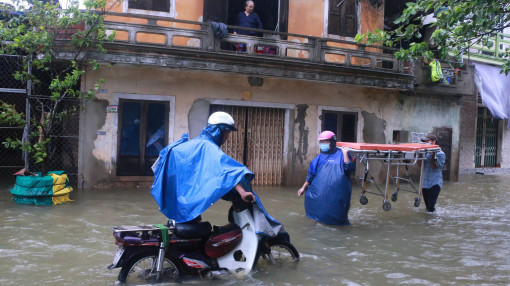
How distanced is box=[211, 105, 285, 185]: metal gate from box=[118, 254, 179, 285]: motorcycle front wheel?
296 inches

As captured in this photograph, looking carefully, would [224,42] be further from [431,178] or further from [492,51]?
[492,51]

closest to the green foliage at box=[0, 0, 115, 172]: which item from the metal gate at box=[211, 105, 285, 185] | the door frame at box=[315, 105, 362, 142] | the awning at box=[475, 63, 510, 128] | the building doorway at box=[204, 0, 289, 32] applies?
the metal gate at box=[211, 105, 285, 185]

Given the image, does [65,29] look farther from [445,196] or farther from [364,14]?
[445,196]

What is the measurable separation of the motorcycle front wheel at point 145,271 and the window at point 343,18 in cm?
1047

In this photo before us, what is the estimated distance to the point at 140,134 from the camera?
1169 centimetres

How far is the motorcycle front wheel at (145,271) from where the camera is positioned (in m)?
4.71

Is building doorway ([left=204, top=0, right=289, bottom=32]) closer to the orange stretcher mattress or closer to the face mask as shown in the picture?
the orange stretcher mattress

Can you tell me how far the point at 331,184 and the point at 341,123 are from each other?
647 centimetres

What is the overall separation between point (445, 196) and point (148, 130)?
311 inches

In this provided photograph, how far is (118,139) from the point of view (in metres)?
11.5

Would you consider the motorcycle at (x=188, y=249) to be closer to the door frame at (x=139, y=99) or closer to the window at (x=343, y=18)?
the door frame at (x=139, y=99)

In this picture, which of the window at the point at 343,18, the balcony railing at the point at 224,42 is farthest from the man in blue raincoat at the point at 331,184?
the window at the point at 343,18

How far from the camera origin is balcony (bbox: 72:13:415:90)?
10.6 m

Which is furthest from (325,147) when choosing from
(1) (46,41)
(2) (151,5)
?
(2) (151,5)
